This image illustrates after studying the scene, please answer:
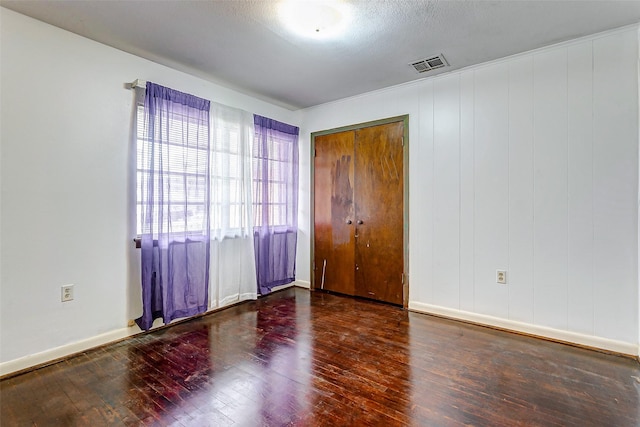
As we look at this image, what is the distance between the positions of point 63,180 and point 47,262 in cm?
62

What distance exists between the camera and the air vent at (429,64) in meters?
2.92

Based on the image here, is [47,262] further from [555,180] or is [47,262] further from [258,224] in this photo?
[555,180]

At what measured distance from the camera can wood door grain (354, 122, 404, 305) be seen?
142 inches

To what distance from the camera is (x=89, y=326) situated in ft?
8.37

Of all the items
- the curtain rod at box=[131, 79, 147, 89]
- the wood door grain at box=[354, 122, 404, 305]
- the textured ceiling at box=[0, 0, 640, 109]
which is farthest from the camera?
the wood door grain at box=[354, 122, 404, 305]

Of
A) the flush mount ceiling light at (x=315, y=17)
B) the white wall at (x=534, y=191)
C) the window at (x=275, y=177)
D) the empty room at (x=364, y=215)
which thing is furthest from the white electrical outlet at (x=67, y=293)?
the white wall at (x=534, y=191)

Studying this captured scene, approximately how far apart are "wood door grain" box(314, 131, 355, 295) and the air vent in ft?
3.67

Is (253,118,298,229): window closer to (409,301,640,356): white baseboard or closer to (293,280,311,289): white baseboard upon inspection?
(293,280,311,289): white baseboard

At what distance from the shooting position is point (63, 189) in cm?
241

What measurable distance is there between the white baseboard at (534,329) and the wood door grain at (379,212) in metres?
0.39

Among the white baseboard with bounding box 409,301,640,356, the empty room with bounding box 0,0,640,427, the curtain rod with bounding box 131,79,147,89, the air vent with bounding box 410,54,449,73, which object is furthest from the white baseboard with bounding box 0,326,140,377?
the air vent with bounding box 410,54,449,73

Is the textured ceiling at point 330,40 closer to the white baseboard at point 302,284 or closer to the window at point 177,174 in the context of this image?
the window at point 177,174

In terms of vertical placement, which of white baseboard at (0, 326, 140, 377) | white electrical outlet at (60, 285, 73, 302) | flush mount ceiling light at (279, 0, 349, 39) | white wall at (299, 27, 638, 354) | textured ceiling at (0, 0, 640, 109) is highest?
textured ceiling at (0, 0, 640, 109)

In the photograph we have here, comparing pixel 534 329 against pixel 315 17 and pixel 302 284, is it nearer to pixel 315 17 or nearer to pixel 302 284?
pixel 302 284
